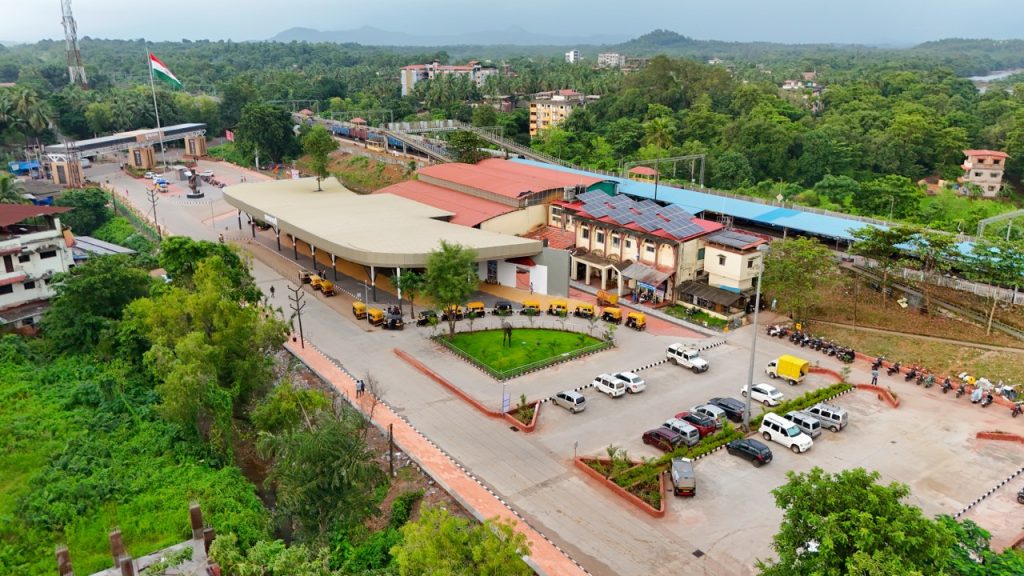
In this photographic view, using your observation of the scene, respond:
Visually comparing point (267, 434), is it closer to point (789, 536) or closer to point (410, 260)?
point (789, 536)

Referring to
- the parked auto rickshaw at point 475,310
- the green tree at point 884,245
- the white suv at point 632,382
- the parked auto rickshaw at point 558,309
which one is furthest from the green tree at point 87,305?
the green tree at point 884,245

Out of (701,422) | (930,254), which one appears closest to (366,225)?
(701,422)

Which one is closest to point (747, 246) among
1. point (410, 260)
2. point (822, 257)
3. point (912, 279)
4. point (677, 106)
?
point (822, 257)

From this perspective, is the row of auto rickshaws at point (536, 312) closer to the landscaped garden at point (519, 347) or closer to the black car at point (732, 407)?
the landscaped garden at point (519, 347)

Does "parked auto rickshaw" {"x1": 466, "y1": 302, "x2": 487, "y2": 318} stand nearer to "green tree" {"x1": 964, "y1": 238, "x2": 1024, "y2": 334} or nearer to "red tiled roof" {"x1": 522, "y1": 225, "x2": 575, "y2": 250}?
"red tiled roof" {"x1": 522, "y1": 225, "x2": 575, "y2": 250}

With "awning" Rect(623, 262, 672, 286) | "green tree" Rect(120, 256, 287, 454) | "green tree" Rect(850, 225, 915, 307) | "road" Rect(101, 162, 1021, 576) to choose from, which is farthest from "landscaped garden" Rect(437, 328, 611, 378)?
"green tree" Rect(850, 225, 915, 307)

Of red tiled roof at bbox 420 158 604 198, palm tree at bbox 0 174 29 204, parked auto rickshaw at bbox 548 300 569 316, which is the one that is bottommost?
parked auto rickshaw at bbox 548 300 569 316
